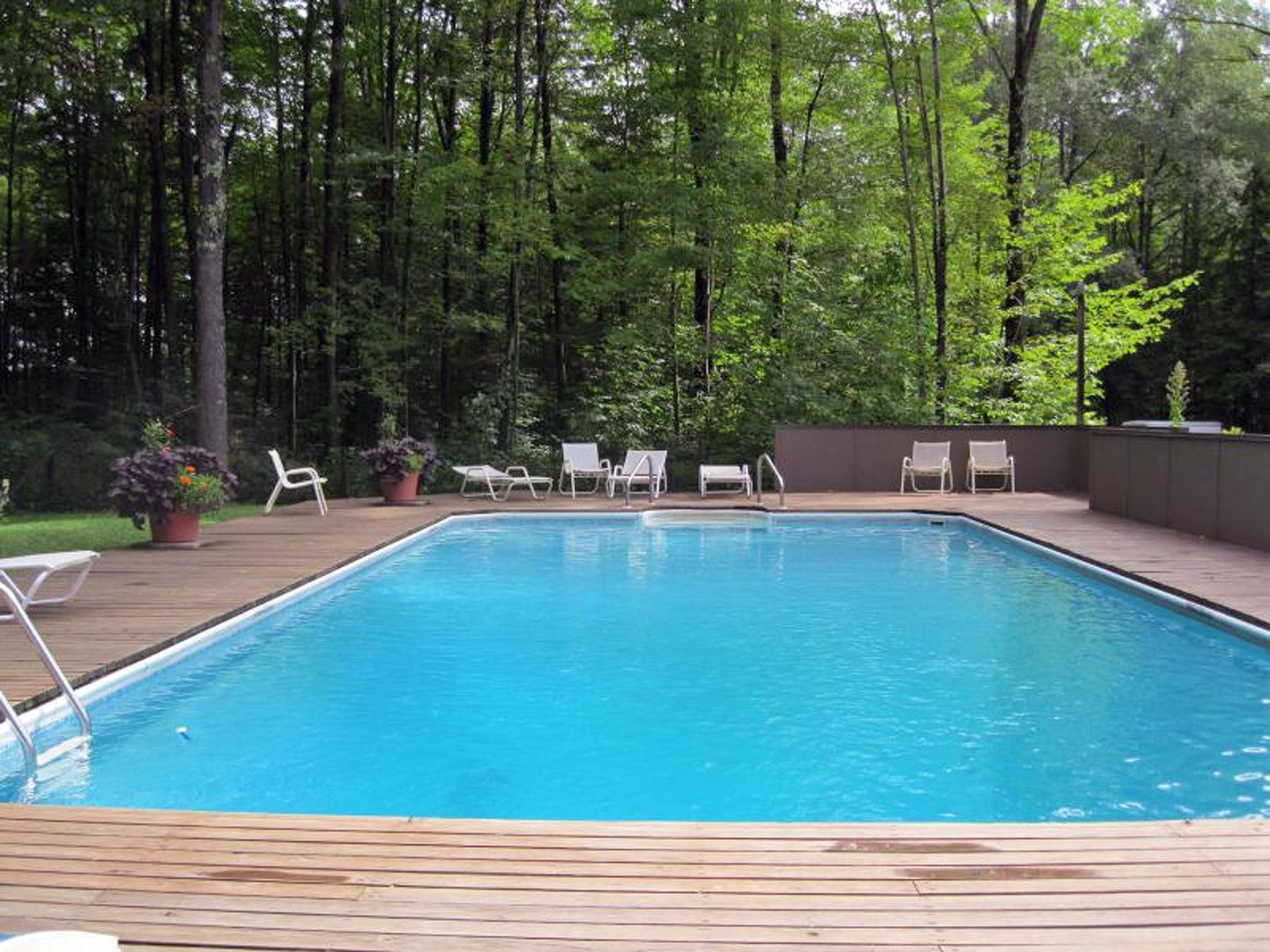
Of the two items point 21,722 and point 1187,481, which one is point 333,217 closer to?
point 1187,481

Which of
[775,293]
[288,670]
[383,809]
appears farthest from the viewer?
[775,293]

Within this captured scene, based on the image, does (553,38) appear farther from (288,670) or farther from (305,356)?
(288,670)

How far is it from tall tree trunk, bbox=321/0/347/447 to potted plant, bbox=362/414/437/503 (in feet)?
12.1

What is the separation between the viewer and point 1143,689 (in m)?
4.85

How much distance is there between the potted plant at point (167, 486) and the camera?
805cm

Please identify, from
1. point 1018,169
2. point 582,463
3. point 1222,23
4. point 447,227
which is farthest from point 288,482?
point 1222,23

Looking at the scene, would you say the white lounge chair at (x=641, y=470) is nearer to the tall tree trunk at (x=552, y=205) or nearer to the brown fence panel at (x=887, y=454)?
the brown fence panel at (x=887, y=454)

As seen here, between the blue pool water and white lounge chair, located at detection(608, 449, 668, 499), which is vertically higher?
white lounge chair, located at detection(608, 449, 668, 499)

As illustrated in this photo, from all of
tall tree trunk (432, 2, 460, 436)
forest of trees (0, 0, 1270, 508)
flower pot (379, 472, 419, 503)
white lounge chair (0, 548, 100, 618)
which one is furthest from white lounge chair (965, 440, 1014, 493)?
white lounge chair (0, 548, 100, 618)

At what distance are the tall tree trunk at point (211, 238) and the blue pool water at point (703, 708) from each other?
5094mm

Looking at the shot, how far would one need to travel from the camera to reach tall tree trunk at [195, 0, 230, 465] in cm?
1110

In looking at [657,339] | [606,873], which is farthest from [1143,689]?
[657,339]

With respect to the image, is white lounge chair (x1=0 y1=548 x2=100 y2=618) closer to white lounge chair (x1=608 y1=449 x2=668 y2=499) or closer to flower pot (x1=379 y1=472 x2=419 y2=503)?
Result: flower pot (x1=379 y1=472 x2=419 y2=503)

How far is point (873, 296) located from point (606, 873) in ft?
49.2
